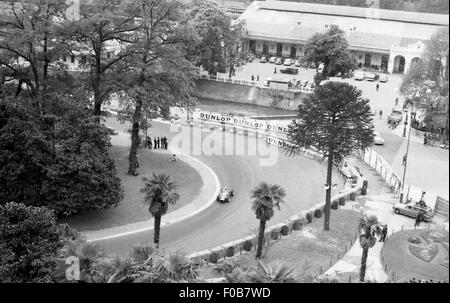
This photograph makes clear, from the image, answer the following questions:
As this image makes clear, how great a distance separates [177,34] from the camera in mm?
44594

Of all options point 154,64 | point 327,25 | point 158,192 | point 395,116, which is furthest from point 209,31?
point 158,192

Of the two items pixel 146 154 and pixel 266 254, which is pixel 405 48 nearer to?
pixel 146 154

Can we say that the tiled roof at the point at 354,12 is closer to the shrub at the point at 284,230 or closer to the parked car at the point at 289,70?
the parked car at the point at 289,70

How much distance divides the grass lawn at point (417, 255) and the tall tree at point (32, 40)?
77.8 feet

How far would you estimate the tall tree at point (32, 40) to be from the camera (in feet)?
135

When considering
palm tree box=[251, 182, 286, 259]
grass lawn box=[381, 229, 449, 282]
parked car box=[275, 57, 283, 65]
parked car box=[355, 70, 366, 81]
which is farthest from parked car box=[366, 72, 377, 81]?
palm tree box=[251, 182, 286, 259]

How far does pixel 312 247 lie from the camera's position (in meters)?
34.8

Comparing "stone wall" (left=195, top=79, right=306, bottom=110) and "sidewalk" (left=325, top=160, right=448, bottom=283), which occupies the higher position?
"stone wall" (left=195, top=79, right=306, bottom=110)

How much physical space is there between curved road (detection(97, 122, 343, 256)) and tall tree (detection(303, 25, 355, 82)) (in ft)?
58.2

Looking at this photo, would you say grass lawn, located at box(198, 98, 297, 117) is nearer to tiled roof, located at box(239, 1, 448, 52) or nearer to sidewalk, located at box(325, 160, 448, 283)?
sidewalk, located at box(325, 160, 448, 283)

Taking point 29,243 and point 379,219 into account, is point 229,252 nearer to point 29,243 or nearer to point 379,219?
point 379,219

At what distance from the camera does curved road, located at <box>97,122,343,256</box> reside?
3566cm

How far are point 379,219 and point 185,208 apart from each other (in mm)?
12298
